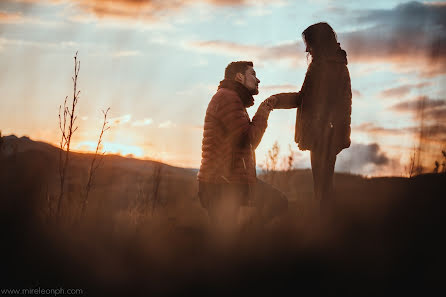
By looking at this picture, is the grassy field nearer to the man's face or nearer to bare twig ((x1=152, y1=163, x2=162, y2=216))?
the man's face

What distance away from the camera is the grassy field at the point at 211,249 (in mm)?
4395

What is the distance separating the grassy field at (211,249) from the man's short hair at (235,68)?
161 cm

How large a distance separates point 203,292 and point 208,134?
4.84ft

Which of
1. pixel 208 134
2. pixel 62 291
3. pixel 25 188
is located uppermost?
pixel 208 134

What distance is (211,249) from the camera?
522 cm

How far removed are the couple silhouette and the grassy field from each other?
0.39m

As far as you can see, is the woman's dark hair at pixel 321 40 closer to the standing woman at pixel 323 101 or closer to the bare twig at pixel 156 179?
the standing woman at pixel 323 101

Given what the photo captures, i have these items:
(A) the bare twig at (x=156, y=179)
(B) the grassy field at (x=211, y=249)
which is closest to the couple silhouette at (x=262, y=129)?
(B) the grassy field at (x=211, y=249)

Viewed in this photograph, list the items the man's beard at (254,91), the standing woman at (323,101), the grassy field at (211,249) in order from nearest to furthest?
1. the grassy field at (211,249)
2. the man's beard at (254,91)
3. the standing woman at (323,101)

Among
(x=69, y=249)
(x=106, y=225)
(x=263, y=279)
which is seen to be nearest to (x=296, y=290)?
(x=263, y=279)

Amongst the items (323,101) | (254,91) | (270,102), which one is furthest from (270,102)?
(323,101)

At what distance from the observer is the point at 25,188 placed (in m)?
6.34

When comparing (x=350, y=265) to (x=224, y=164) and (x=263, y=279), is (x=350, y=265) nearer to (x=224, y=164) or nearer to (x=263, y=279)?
(x=263, y=279)

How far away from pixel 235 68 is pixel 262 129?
0.71 meters
